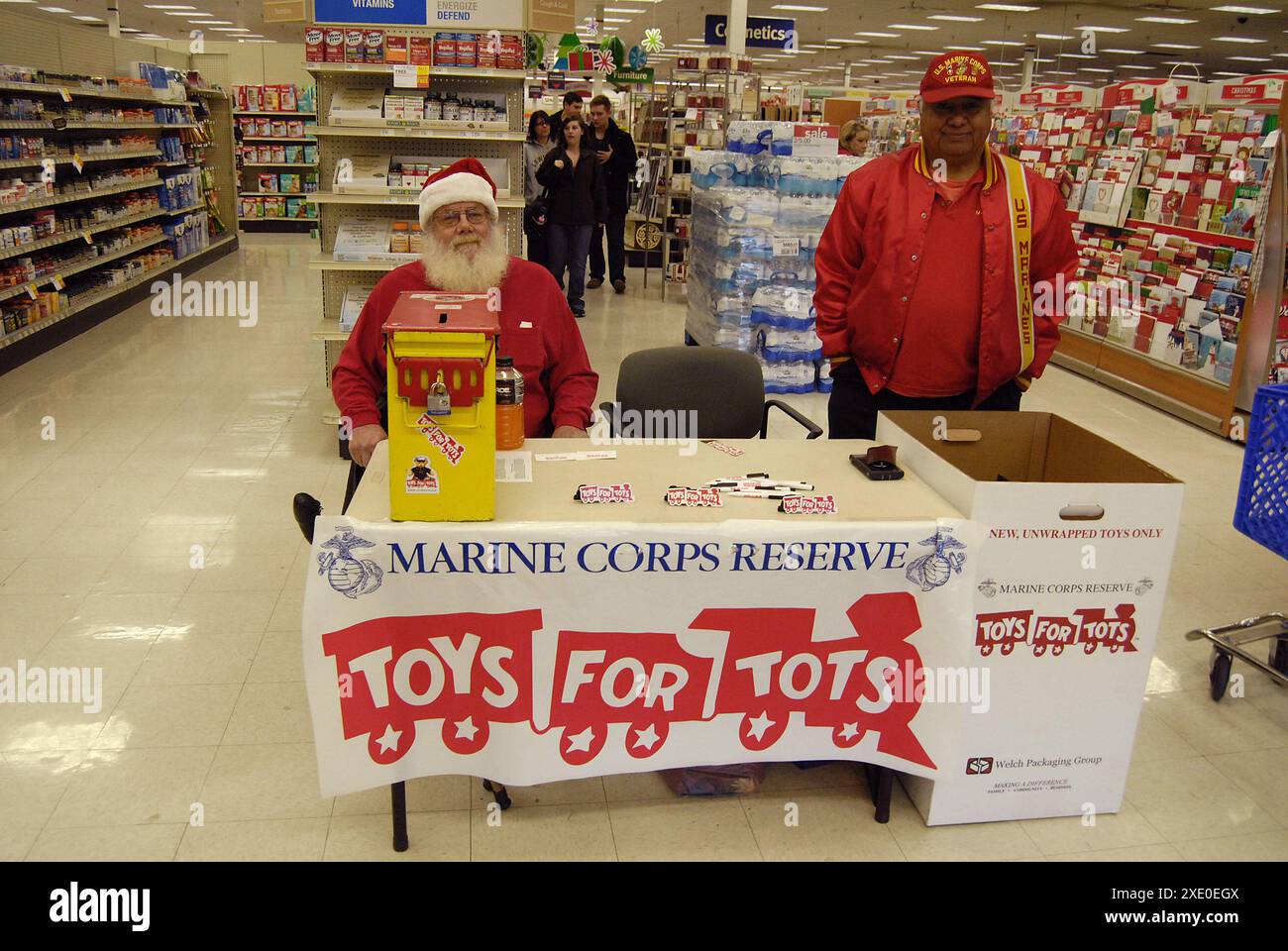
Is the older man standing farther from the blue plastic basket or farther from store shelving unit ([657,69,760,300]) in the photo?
store shelving unit ([657,69,760,300])

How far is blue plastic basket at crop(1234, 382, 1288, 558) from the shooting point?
2922mm

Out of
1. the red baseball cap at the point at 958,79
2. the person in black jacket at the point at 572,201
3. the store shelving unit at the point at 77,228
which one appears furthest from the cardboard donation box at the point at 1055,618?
the store shelving unit at the point at 77,228

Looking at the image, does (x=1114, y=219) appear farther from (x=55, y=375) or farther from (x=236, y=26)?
(x=236, y=26)

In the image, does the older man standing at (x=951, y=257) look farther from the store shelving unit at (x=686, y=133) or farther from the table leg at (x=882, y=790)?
the store shelving unit at (x=686, y=133)

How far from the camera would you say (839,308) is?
10.1 ft

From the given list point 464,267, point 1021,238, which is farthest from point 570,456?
point 1021,238

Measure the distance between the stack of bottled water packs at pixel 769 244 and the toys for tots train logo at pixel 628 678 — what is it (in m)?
4.15

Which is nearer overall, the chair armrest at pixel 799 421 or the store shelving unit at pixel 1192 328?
the chair armrest at pixel 799 421

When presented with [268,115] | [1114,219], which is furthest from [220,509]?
[268,115]

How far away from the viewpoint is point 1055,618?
2.34m

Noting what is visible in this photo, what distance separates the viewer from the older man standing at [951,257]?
2.82 metres

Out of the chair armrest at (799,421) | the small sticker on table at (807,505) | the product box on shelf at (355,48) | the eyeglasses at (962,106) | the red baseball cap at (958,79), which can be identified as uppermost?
the product box on shelf at (355,48)

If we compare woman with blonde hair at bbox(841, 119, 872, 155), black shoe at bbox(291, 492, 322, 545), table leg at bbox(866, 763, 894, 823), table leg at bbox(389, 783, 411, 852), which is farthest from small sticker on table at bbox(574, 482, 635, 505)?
woman with blonde hair at bbox(841, 119, 872, 155)
